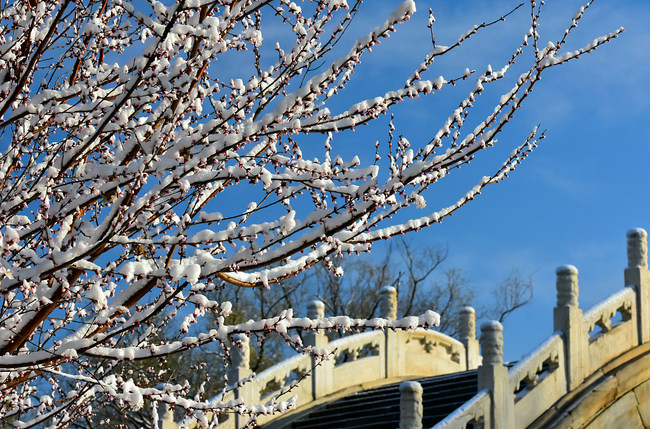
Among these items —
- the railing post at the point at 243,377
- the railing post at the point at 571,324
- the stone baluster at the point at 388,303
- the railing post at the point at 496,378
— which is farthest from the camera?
the stone baluster at the point at 388,303

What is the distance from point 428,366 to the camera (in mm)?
16562

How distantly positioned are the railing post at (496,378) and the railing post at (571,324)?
1596mm

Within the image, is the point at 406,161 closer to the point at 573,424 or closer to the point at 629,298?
the point at 573,424

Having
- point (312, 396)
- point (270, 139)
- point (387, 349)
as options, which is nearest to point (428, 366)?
point (387, 349)

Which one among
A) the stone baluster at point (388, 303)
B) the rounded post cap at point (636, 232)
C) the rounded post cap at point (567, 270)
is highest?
the rounded post cap at point (636, 232)

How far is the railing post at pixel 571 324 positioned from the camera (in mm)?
11977

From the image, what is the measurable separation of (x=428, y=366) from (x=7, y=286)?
13439 millimetres

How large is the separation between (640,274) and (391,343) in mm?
4516

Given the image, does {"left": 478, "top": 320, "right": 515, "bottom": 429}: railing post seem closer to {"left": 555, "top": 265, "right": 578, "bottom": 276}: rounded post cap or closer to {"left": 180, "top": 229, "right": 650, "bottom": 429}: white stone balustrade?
{"left": 180, "top": 229, "right": 650, "bottom": 429}: white stone balustrade

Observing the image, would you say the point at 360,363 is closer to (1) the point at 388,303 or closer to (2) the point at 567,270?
(1) the point at 388,303

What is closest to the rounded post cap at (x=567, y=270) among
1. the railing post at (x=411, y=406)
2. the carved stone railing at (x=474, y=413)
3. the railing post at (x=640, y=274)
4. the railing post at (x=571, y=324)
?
the railing post at (x=571, y=324)

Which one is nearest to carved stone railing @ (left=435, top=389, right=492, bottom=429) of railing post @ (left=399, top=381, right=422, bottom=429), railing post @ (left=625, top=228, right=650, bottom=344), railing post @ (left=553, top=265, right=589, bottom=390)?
railing post @ (left=399, top=381, right=422, bottom=429)

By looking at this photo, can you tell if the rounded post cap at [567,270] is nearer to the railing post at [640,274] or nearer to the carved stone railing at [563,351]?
the carved stone railing at [563,351]

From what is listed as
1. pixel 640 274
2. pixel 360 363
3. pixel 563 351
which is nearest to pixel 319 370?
pixel 360 363
